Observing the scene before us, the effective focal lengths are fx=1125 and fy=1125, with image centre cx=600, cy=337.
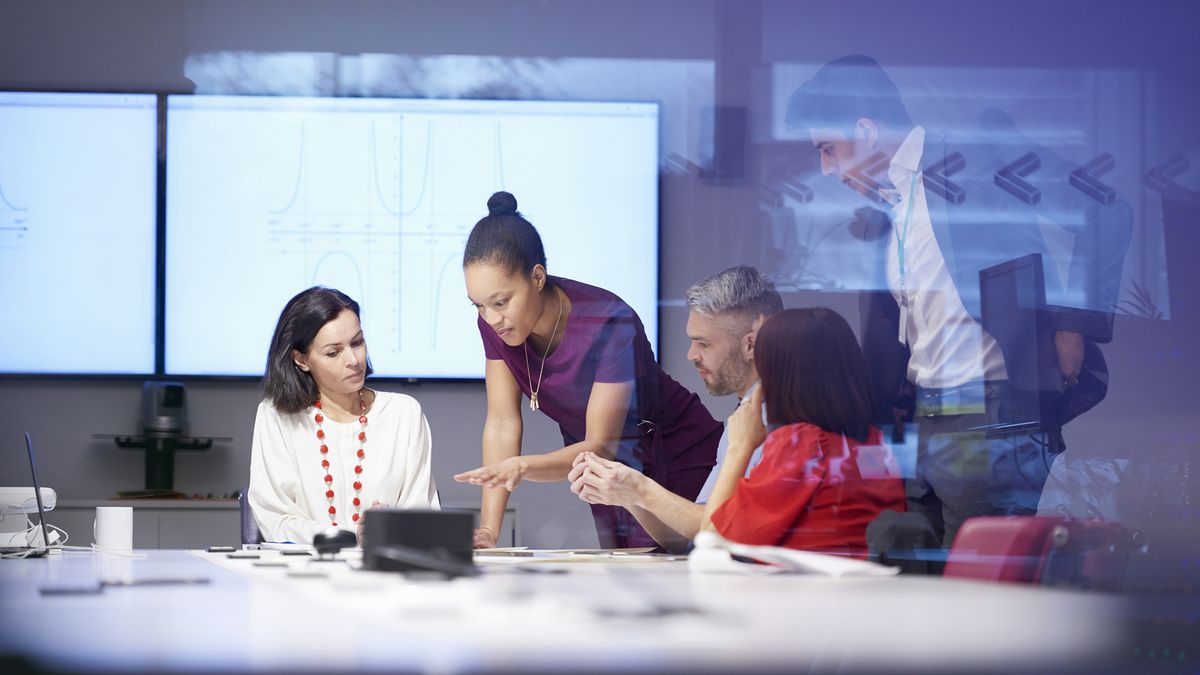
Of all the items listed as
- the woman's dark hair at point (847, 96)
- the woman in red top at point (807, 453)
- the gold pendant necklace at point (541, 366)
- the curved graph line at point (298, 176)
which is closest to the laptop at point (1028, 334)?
the woman's dark hair at point (847, 96)

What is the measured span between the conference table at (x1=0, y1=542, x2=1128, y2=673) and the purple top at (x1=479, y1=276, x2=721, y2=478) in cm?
143

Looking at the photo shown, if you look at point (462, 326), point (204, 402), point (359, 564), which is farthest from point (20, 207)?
point (359, 564)

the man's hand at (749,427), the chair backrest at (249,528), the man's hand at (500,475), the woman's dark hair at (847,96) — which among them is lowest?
the chair backrest at (249,528)

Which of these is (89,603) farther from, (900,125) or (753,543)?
(900,125)

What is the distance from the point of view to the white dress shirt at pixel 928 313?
9.75ft

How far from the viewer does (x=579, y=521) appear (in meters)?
3.69

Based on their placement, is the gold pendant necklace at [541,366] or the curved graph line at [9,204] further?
the curved graph line at [9,204]

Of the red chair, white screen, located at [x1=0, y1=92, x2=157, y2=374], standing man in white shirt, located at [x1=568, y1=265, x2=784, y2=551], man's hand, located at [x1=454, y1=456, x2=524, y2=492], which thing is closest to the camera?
the red chair

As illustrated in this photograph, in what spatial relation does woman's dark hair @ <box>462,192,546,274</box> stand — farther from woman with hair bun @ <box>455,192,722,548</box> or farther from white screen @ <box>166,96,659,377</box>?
white screen @ <box>166,96,659,377</box>

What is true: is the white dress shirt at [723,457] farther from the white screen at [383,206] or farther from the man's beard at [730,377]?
the white screen at [383,206]

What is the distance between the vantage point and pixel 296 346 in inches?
104

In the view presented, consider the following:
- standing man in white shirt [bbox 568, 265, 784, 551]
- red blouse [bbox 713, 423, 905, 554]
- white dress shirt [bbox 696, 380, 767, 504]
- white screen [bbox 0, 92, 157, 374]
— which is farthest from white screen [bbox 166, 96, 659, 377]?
red blouse [bbox 713, 423, 905, 554]

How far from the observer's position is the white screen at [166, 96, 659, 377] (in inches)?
148

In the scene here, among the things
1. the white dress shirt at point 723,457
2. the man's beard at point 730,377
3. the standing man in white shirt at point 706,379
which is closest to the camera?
the white dress shirt at point 723,457
